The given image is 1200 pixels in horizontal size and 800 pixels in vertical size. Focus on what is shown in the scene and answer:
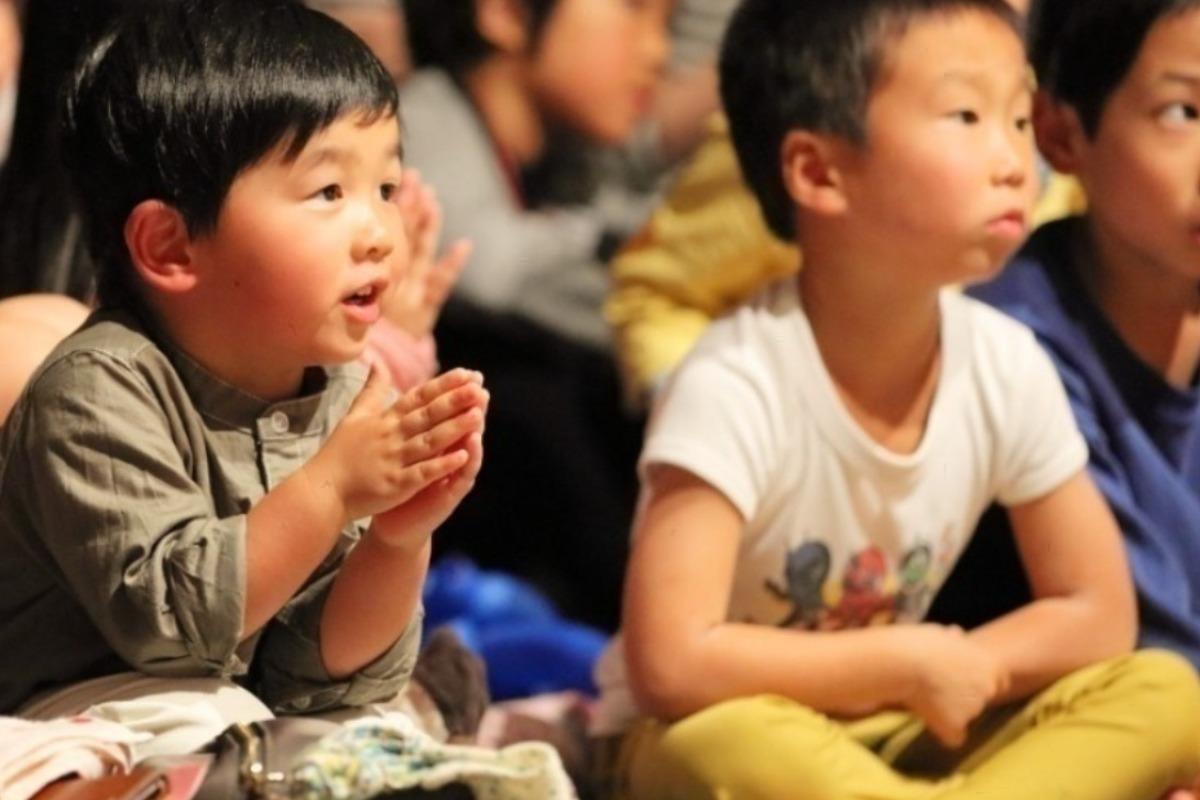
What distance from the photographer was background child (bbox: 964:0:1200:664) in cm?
131

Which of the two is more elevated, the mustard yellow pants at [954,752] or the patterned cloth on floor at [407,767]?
the patterned cloth on floor at [407,767]

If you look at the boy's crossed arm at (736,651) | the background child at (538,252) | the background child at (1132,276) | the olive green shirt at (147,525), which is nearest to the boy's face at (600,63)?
the background child at (538,252)

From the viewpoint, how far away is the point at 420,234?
1.29 m

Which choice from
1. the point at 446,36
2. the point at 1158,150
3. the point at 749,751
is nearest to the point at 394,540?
the point at 749,751

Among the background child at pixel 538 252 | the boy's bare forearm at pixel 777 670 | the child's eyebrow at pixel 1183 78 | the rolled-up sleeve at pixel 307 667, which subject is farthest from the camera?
the background child at pixel 538 252

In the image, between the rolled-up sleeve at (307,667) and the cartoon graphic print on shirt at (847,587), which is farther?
the cartoon graphic print on shirt at (847,587)

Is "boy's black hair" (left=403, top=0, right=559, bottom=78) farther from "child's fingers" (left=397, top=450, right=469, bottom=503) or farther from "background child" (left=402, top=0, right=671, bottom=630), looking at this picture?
"child's fingers" (left=397, top=450, right=469, bottom=503)

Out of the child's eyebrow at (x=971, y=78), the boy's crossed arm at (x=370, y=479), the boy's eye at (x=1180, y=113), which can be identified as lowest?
the boy's crossed arm at (x=370, y=479)

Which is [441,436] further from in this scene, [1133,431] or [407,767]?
[1133,431]

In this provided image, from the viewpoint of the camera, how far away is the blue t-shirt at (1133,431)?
52.5 inches

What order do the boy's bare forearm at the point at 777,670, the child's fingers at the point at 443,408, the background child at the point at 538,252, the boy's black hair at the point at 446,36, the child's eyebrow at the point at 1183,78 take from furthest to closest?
the boy's black hair at the point at 446,36 → the background child at the point at 538,252 → the child's eyebrow at the point at 1183,78 → the boy's bare forearm at the point at 777,670 → the child's fingers at the point at 443,408

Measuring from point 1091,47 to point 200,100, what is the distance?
2.25ft

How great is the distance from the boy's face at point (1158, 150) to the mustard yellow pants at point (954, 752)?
0.29m

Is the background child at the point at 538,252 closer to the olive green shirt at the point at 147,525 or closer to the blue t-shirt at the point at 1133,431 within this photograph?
the blue t-shirt at the point at 1133,431
